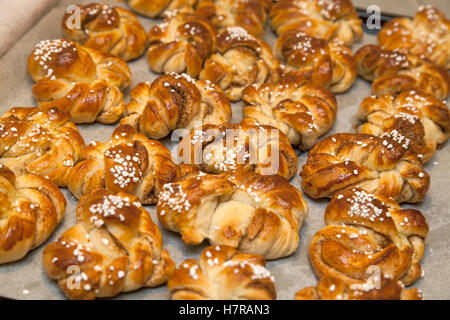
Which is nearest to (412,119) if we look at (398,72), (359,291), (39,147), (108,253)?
(398,72)

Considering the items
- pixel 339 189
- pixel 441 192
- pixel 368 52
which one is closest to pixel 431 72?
pixel 368 52

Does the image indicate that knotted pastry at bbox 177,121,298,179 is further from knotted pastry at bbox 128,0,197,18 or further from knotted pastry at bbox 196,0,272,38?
knotted pastry at bbox 128,0,197,18

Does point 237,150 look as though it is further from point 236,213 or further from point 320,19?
point 320,19

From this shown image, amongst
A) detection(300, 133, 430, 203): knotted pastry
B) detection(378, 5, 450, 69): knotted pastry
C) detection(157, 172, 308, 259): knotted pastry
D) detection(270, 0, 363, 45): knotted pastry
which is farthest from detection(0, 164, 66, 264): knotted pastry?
detection(378, 5, 450, 69): knotted pastry

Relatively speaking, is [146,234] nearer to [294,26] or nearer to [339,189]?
[339,189]

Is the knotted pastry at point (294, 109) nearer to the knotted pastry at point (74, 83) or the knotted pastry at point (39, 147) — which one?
the knotted pastry at point (74, 83)

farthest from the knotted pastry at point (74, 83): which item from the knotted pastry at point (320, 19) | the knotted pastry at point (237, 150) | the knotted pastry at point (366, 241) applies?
the knotted pastry at point (366, 241)
